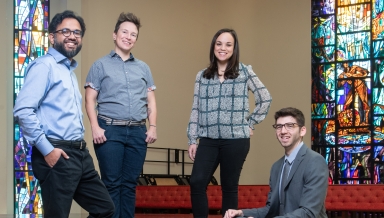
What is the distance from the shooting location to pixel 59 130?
3.71 meters

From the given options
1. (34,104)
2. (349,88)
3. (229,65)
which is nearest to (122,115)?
(229,65)

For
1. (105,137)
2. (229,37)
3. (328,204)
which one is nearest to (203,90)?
(229,37)

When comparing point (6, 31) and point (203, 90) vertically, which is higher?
point (6, 31)

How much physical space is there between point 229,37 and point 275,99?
8.21 metres

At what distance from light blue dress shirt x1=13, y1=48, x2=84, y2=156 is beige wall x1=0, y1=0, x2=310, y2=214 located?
26.7ft

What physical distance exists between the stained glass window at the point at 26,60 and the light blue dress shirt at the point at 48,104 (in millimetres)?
7249

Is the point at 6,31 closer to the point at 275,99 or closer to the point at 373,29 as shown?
the point at 275,99

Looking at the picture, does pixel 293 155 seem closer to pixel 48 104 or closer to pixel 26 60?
pixel 48 104

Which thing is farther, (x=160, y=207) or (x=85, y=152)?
(x=160, y=207)

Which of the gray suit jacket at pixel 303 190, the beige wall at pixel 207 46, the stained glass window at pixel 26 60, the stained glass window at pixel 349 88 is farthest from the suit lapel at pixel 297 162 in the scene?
the stained glass window at pixel 349 88

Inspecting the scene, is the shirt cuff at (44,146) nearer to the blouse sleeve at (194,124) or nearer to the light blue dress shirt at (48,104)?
the light blue dress shirt at (48,104)

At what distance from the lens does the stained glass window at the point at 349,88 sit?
40.4 feet

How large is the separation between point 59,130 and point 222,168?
139 centimetres

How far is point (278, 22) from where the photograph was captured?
515 inches
